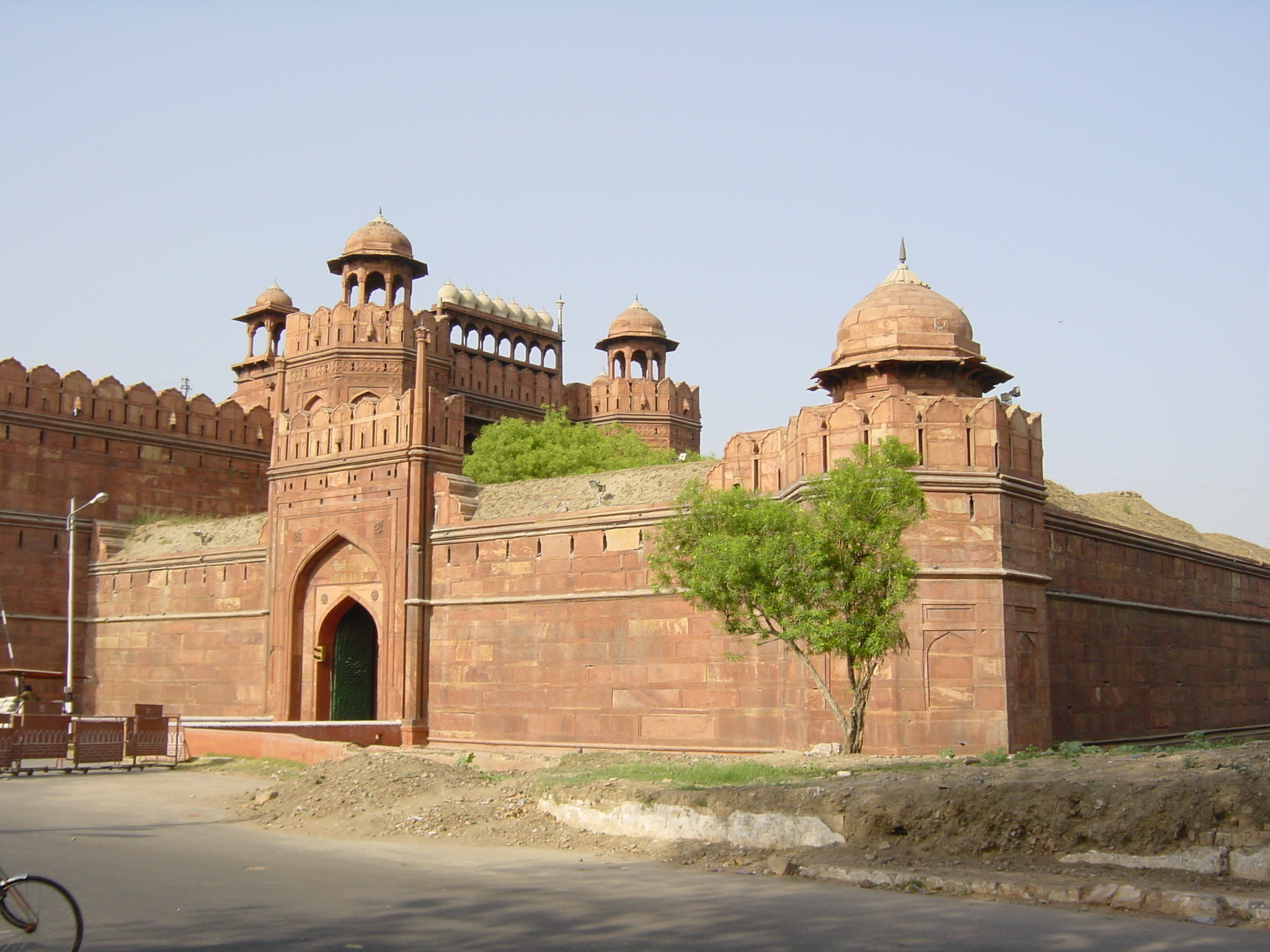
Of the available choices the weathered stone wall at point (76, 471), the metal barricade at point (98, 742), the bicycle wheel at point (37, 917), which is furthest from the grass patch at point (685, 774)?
the weathered stone wall at point (76, 471)

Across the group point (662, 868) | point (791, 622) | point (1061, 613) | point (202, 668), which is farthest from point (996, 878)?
point (202, 668)

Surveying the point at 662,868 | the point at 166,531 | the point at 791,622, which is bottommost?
the point at 662,868

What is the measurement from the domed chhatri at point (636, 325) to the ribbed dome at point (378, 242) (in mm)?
8133

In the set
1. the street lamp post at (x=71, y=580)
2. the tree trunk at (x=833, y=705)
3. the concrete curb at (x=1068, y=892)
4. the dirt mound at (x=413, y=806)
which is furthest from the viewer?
the street lamp post at (x=71, y=580)

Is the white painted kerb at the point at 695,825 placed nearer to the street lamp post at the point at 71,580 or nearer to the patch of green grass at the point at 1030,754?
the patch of green grass at the point at 1030,754

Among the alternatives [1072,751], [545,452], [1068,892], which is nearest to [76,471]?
[545,452]

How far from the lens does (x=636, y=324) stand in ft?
127

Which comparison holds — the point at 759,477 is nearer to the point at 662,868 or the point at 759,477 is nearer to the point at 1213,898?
the point at 662,868

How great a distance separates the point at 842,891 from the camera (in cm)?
866

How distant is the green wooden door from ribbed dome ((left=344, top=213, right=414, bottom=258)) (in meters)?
10.7

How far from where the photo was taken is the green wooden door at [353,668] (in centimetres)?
2466

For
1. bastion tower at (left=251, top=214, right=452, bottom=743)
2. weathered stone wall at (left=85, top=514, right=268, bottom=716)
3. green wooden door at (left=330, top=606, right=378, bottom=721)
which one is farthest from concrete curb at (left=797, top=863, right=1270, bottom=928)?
weathered stone wall at (left=85, top=514, right=268, bottom=716)

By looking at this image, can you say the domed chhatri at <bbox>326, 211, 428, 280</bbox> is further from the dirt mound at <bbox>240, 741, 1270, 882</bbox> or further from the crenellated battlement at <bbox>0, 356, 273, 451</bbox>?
the dirt mound at <bbox>240, 741, 1270, 882</bbox>

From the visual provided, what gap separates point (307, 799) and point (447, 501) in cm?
1030
